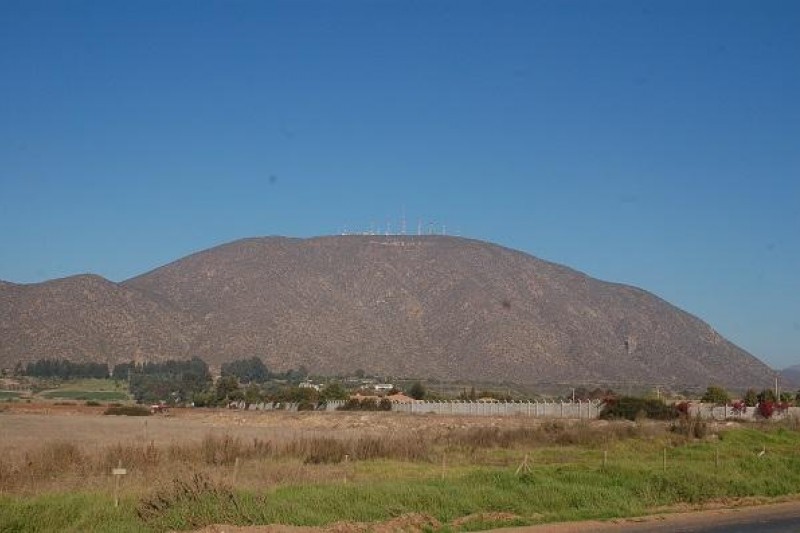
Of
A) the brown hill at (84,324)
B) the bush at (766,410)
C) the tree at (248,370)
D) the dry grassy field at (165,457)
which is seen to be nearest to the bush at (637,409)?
the bush at (766,410)

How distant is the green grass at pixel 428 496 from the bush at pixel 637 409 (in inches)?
1620

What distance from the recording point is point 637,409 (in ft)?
288

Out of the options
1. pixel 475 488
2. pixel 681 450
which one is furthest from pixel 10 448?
pixel 681 450

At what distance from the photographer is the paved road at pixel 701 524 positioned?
25203mm

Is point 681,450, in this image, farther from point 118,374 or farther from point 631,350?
point 631,350

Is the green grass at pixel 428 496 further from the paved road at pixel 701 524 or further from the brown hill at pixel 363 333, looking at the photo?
the brown hill at pixel 363 333

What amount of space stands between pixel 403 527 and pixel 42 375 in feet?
468

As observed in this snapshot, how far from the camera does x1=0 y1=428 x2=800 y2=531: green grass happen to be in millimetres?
23156

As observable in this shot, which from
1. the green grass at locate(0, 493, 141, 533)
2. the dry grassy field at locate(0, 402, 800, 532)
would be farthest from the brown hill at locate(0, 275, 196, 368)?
the green grass at locate(0, 493, 141, 533)

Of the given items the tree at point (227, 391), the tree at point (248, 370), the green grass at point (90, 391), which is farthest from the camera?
the tree at point (248, 370)

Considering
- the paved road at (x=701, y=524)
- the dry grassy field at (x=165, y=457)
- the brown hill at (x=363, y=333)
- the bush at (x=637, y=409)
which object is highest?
the brown hill at (x=363, y=333)

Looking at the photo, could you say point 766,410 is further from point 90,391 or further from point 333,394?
point 90,391

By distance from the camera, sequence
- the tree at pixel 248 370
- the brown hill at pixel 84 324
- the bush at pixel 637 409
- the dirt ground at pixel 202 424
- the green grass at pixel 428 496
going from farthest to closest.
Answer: the tree at pixel 248 370, the brown hill at pixel 84 324, the bush at pixel 637 409, the dirt ground at pixel 202 424, the green grass at pixel 428 496

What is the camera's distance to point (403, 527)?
24578mm
